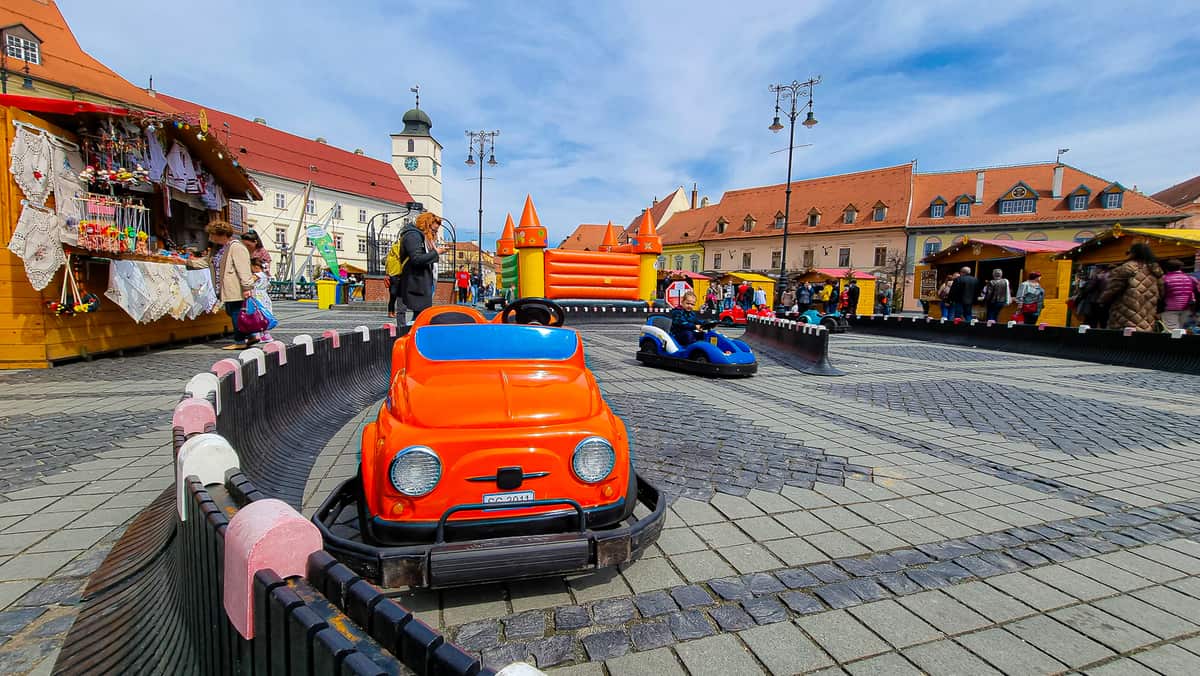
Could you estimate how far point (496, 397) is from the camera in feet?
7.80

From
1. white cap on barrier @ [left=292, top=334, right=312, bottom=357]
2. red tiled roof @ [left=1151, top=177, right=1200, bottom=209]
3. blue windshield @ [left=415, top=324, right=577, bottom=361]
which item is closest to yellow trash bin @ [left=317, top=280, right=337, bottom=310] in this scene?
white cap on barrier @ [left=292, top=334, right=312, bottom=357]

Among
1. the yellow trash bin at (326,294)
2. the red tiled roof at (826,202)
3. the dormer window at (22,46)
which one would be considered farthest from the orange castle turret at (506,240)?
the red tiled roof at (826,202)

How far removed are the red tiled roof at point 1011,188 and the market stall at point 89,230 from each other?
43.6 m

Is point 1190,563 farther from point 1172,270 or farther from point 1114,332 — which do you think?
point 1172,270

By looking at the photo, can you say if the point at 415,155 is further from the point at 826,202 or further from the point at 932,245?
the point at 932,245

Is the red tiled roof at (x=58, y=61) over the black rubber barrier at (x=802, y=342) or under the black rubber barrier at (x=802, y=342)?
over

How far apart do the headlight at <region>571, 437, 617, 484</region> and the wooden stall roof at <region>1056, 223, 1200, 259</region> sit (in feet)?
56.3

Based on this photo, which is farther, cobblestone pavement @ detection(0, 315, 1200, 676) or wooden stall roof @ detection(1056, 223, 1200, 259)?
wooden stall roof @ detection(1056, 223, 1200, 259)

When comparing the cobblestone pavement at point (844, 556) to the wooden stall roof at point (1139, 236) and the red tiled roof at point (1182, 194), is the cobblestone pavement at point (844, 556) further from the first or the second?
the red tiled roof at point (1182, 194)

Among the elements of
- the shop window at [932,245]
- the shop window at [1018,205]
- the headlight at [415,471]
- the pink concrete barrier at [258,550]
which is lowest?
the headlight at [415,471]

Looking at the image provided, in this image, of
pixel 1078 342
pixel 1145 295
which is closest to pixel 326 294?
pixel 1078 342

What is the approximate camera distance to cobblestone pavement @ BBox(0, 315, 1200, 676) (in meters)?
1.96

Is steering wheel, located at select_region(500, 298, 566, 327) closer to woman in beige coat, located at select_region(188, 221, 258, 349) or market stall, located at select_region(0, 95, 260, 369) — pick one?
woman in beige coat, located at select_region(188, 221, 258, 349)

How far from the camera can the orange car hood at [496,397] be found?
227 centimetres
